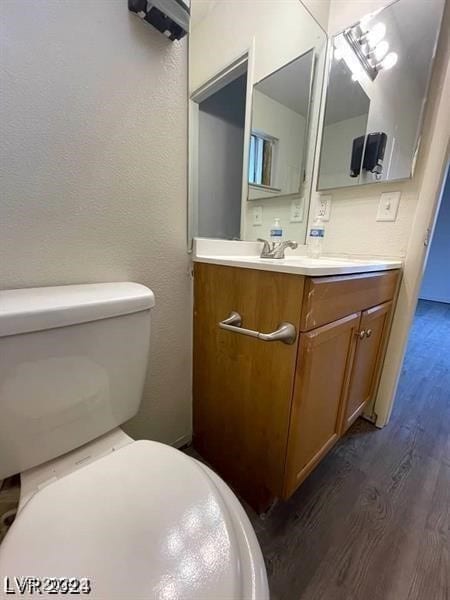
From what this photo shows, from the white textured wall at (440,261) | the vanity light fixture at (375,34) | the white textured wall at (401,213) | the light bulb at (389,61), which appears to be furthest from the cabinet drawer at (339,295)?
the white textured wall at (440,261)

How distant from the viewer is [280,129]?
1200mm

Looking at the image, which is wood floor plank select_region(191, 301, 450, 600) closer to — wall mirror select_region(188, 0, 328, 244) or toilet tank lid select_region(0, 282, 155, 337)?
toilet tank lid select_region(0, 282, 155, 337)

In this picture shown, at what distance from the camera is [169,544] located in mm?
413

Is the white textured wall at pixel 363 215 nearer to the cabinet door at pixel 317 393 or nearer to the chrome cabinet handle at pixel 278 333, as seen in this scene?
the cabinet door at pixel 317 393

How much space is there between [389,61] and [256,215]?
2.75 ft

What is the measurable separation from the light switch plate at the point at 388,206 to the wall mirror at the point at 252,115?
1.12 ft

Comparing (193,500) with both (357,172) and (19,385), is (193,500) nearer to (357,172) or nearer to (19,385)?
(19,385)

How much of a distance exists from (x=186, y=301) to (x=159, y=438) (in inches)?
22.2

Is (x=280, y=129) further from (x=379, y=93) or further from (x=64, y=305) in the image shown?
(x=64, y=305)

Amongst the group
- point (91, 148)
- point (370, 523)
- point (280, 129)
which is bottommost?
point (370, 523)

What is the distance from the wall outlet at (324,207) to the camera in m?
1.30

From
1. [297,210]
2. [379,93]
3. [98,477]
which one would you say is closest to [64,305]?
[98,477]

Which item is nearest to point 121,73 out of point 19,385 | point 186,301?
point 186,301

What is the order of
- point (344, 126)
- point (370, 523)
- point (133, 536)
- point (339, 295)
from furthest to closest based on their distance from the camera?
1. point (344, 126)
2. point (370, 523)
3. point (339, 295)
4. point (133, 536)
